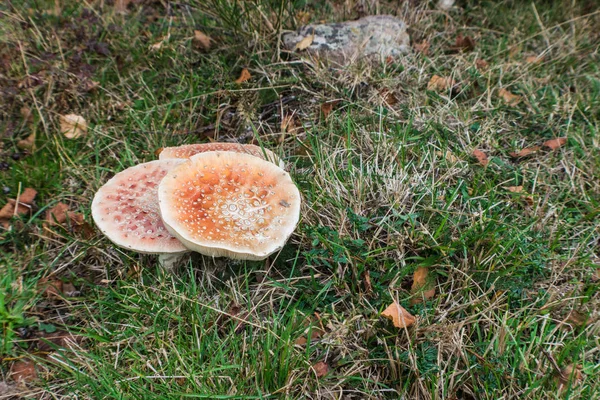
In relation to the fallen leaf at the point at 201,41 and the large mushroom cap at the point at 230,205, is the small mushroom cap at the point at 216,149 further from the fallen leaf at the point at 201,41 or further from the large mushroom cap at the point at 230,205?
the fallen leaf at the point at 201,41

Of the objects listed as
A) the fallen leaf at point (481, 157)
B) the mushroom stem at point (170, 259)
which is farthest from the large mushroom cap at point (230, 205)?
the fallen leaf at point (481, 157)

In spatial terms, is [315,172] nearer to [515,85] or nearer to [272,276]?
[272,276]

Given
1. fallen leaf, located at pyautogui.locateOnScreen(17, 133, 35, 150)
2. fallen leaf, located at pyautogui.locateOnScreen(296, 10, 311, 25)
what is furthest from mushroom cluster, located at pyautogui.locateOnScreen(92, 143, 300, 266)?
fallen leaf, located at pyautogui.locateOnScreen(296, 10, 311, 25)

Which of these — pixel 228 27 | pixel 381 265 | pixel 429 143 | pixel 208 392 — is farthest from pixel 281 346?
pixel 228 27

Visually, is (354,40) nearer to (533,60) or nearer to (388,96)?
(388,96)

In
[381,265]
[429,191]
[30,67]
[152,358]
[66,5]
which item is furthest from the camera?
[66,5]

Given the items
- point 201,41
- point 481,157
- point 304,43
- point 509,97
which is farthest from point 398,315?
point 201,41
